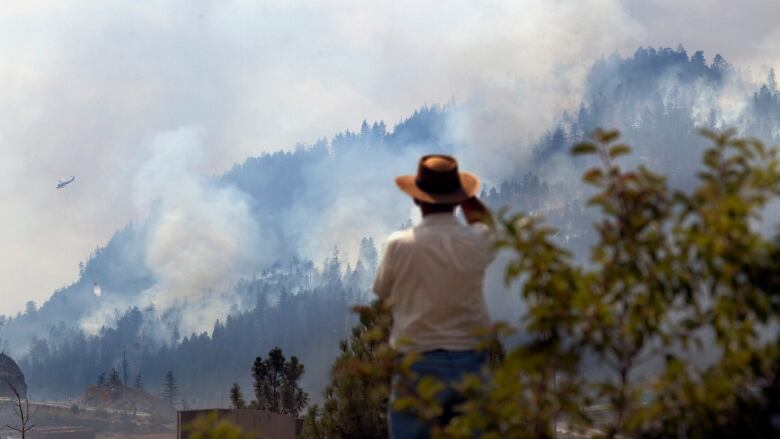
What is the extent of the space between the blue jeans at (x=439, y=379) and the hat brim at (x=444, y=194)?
0.69 m

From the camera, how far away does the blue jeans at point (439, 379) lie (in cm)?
470

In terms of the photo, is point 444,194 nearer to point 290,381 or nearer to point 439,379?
point 439,379

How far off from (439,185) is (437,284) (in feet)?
1.67

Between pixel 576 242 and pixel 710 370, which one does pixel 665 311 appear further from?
pixel 576 242

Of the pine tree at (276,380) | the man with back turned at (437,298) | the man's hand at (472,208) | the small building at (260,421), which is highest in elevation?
the pine tree at (276,380)

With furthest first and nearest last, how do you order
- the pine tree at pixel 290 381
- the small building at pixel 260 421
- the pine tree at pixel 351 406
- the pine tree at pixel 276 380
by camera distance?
the pine tree at pixel 276 380
the pine tree at pixel 290 381
the small building at pixel 260 421
the pine tree at pixel 351 406

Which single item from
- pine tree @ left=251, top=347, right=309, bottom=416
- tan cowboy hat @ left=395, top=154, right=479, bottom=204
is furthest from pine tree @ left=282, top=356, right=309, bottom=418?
tan cowboy hat @ left=395, top=154, right=479, bottom=204

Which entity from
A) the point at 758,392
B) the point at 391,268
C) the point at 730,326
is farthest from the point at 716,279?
the point at 391,268

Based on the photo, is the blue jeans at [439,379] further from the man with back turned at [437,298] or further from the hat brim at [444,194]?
the hat brim at [444,194]

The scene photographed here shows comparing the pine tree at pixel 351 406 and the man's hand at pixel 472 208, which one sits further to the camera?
the pine tree at pixel 351 406

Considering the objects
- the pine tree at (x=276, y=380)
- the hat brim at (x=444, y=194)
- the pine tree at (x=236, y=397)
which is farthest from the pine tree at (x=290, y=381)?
the hat brim at (x=444, y=194)

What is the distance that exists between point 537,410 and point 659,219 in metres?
0.69

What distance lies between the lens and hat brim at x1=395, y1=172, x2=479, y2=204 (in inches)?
195

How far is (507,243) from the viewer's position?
329 centimetres
